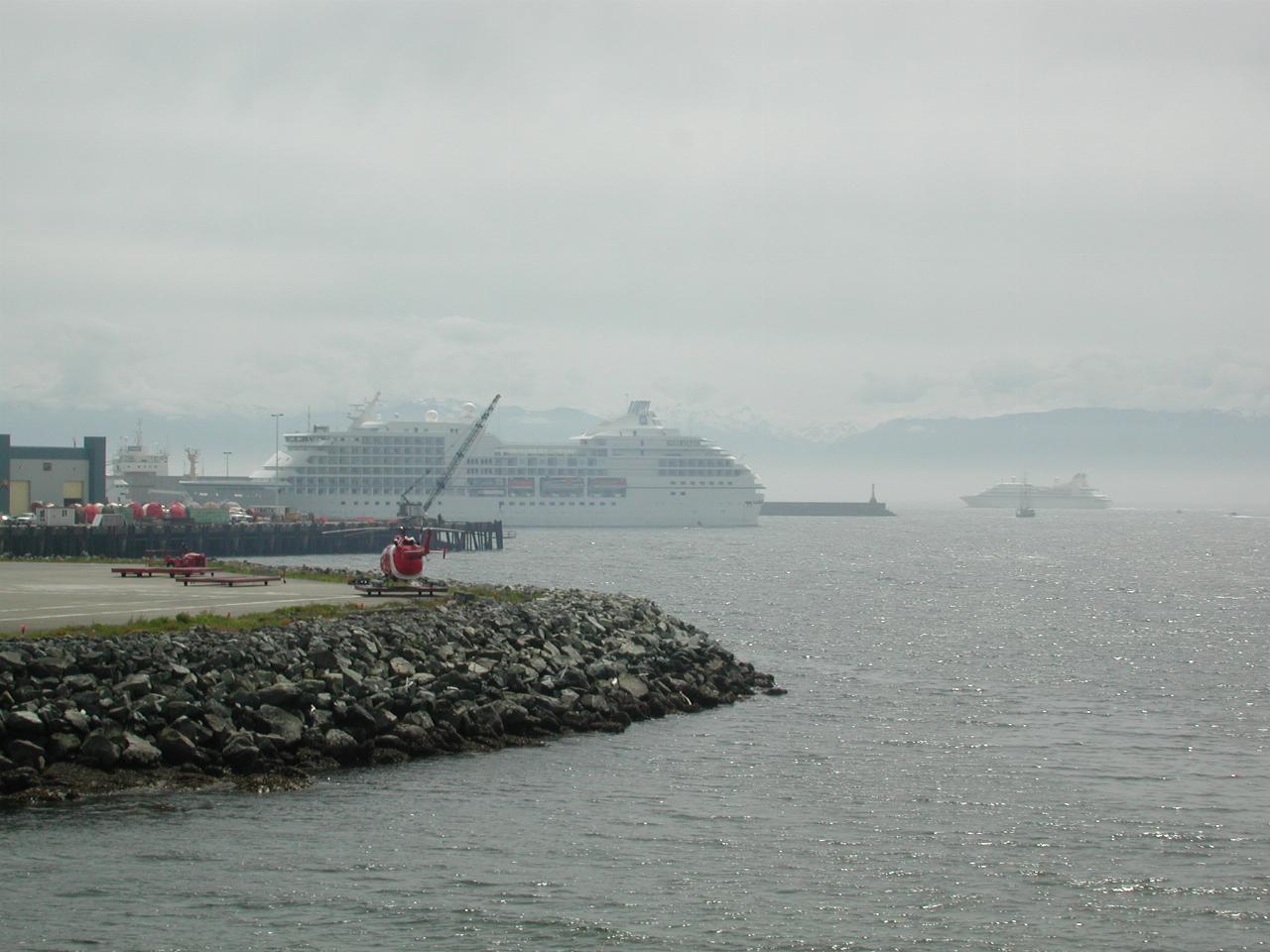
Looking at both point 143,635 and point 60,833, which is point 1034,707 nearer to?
point 143,635

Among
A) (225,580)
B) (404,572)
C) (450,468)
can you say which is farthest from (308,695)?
(450,468)

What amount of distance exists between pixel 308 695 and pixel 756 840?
19.6 ft

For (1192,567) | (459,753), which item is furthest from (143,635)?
(1192,567)

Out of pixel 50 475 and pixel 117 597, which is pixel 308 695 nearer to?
pixel 117 597

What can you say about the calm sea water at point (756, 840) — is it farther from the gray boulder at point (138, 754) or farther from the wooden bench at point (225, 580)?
the wooden bench at point (225, 580)

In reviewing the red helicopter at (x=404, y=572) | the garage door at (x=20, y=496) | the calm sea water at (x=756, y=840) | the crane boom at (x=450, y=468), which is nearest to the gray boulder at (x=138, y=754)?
the calm sea water at (x=756, y=840)

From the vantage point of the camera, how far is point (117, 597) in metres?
26.7

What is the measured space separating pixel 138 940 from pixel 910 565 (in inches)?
2644

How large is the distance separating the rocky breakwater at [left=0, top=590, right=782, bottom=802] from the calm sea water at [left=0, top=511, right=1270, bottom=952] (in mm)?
590

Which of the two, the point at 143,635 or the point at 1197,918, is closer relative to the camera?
the point at 1197,918

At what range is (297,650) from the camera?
2022cm

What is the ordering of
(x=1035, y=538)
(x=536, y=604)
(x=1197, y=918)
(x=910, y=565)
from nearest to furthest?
(x=1197, y=918), (x=536, y=604), (x=910, y=565), (x=1035, y=538)

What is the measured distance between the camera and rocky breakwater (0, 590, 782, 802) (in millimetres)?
16375

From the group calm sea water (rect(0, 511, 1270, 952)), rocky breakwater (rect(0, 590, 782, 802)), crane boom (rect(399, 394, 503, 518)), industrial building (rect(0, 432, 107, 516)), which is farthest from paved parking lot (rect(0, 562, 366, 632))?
crane boom (rect(399, 394, 503, 518))
